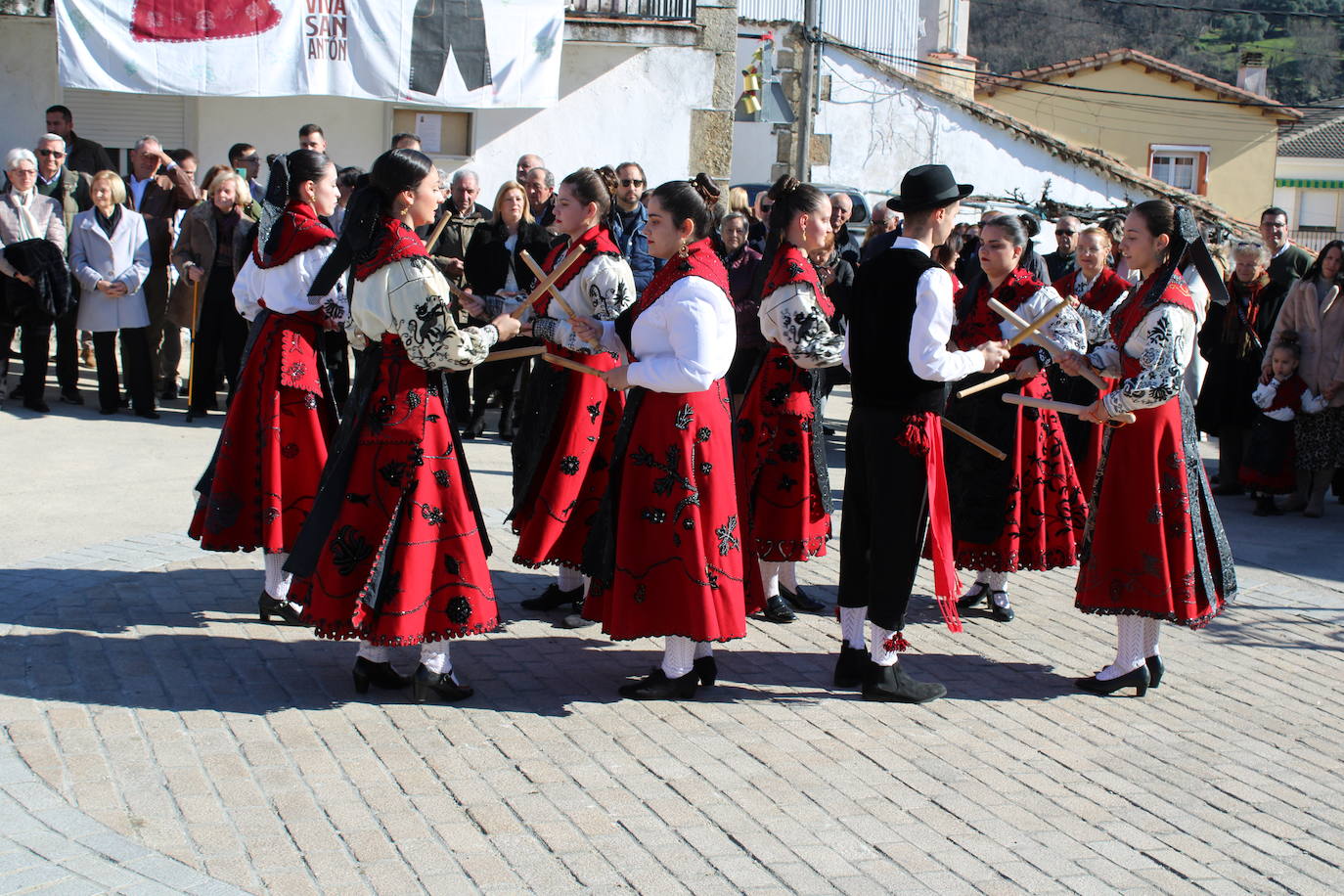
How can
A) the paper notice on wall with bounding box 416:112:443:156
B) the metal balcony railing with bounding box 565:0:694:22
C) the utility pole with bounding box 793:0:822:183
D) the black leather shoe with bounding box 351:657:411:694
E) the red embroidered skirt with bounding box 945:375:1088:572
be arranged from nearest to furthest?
1. the black leather shoe with bounding box 351:657:411:694
2. the red embroidered skirt with bounding box 945:375:1088:572
3. the paper notice on wall with bounding box 416:112:443:156
4. the metal balcony railing with bounding box 565:0:694:22
5. the utility pole with bounding box 793:0:822:183

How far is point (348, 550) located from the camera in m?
4.75

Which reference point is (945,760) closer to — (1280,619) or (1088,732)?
(1088,732)

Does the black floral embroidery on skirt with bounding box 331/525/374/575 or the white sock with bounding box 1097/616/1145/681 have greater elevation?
the black floral embroidery on skirt with bounding box 331/525/374/575

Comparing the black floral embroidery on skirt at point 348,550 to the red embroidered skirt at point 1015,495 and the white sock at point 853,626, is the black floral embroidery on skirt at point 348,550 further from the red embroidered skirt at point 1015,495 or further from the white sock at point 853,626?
the red embroidered skirt at point 1015,495

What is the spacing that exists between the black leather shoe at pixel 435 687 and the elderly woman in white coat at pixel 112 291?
6.07 meters

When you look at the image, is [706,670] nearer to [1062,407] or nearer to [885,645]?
[885,645]

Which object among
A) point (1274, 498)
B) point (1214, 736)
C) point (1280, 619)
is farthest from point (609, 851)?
point (1274, 498)

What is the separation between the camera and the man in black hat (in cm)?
480

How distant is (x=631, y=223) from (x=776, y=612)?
145 inches

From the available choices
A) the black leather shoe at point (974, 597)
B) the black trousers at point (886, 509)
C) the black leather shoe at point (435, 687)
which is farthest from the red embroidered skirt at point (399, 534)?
the black leather shoe at point (974, 597)

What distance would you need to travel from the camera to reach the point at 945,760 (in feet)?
15.4

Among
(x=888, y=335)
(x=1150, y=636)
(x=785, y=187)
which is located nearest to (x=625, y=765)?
(x=888, y=335)

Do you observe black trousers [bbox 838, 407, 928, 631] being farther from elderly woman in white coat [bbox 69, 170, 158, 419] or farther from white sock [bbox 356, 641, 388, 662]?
elderly woman in white coat [bbox 69, 170, 158, 419]

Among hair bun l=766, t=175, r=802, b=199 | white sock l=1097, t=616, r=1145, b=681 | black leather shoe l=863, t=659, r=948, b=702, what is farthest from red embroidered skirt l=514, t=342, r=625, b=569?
white sock l=1097, t=616, r=1145, b=681
